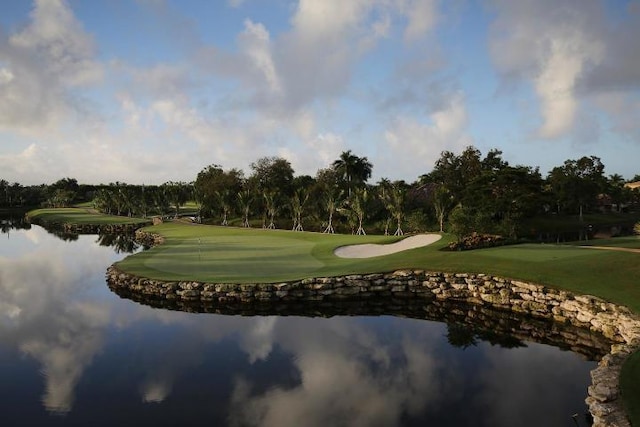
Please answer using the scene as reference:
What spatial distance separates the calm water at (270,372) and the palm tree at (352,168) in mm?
67909

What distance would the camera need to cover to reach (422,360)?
1603 centimetres

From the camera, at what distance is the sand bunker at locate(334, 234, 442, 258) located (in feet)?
113

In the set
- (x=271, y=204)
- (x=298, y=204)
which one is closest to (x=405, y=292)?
(x=298, y=204)

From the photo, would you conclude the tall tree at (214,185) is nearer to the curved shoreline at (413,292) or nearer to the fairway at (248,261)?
the fairway at (248,261)

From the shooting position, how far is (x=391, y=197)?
66.1 metres

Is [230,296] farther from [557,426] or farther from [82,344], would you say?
[557,426]

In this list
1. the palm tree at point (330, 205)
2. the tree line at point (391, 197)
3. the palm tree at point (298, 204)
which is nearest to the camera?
the tree line at point (391, 197)

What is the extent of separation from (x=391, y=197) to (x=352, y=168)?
23.5m

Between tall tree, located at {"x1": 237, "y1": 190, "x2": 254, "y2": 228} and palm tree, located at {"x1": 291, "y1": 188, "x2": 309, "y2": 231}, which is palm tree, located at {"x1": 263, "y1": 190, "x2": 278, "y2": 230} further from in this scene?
tall tree, located at {"x1": 237, "y1": 190, "x2": 254, "y2": 228}

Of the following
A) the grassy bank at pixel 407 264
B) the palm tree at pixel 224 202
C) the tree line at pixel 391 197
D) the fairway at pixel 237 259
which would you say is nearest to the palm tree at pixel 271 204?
the tree line at pixel 391 197

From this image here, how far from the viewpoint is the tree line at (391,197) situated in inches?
2200

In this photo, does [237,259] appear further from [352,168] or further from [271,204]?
[352,168]

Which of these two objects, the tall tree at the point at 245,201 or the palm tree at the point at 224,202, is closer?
the tall tree at the point at 245,201

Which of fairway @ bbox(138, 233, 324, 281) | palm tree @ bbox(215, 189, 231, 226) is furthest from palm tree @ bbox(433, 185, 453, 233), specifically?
palm tree @ bbox(215, 189, 231, 226)
